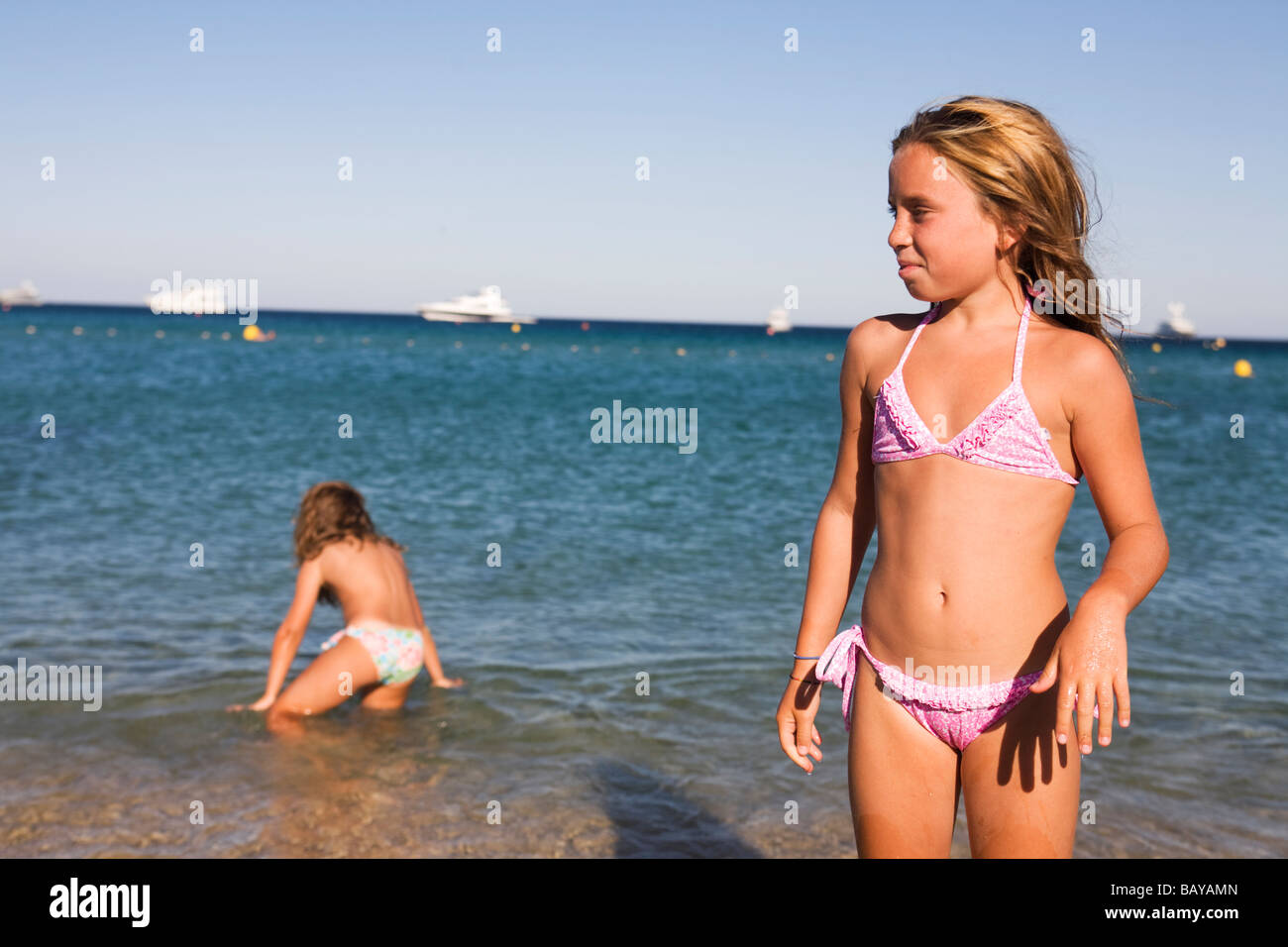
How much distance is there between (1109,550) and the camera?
6.68 feet

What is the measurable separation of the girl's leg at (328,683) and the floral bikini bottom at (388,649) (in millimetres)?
39

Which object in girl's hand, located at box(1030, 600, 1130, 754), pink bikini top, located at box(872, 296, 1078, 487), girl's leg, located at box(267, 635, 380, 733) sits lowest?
girl's leg, located at box(267, 635, 380, 733)

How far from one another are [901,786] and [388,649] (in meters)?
4.47

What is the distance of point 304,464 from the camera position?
16.7 m

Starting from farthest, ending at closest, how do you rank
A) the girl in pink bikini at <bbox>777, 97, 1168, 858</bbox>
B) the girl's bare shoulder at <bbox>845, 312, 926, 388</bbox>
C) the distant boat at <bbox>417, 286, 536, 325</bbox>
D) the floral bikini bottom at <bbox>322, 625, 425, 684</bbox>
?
1. the distant boat at <bbox>417, 286, 536, 325</bbox>
2. the floral bikini bottom at <bbox>322, 625, 425, 684</bbox>
3. the girl's bare shoulder at <bbox>845, 312, 926, 388</bbox>
4. the girl in pink bikini at <bbox>777, 97, 1168, 858</bbox>

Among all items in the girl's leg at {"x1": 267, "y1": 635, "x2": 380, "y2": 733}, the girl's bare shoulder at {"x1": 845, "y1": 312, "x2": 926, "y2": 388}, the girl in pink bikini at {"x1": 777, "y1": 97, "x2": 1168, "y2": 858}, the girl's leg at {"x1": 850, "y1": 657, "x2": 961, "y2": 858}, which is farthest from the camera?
the girl's leg at {"x1": 267, "y1": 635, "x2": 380, "y2": 733}

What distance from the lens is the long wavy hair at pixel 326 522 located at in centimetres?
641

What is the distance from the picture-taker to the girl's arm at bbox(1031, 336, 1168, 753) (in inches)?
78.5

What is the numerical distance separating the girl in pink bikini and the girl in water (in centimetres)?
436

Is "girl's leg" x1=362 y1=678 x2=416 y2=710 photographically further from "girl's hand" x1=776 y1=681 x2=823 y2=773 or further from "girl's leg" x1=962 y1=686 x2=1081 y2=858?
"girl's leg" x1=962 y1=686 x2=1081 y2=858

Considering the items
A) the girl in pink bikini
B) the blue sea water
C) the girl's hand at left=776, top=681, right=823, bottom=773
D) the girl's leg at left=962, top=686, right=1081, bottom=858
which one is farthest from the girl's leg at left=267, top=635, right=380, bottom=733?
the girl's leg at left=962, top=686, right=1081, bottom=858

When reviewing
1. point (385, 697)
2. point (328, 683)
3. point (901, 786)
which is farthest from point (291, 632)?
point (901, 786)

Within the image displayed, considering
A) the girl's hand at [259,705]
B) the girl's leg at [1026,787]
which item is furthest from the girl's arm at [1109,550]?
the girl's hand at [259,705]
